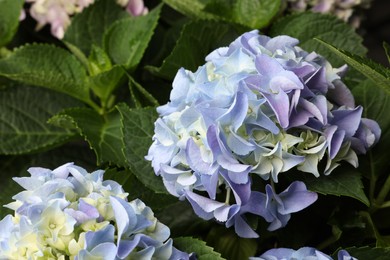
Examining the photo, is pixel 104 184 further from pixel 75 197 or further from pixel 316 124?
pixel 316 124

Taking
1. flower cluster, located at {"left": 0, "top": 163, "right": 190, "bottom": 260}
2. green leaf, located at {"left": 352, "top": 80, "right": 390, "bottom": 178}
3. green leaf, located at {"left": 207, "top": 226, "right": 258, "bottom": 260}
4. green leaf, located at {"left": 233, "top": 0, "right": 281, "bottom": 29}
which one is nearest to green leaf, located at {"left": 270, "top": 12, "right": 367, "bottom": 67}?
green leaf, located at {"left": 233, "top": 0, "right": 281, "bottom": 29}

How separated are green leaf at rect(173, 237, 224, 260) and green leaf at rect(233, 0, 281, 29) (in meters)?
0.32

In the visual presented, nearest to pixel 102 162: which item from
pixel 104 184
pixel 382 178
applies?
pixel 104 184

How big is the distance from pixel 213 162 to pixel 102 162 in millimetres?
176

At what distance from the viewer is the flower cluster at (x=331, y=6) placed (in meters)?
0.89

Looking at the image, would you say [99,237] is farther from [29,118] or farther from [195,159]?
[29,118]

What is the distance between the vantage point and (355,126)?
1.90 feet

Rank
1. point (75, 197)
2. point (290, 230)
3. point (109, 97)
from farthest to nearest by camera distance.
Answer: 1. point (109, 97)
2. point (290, 230)
3. point (75, 197)

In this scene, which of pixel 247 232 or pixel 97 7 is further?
pixel 97 7

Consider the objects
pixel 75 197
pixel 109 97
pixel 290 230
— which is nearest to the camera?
pixel 75 197

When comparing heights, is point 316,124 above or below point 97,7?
above

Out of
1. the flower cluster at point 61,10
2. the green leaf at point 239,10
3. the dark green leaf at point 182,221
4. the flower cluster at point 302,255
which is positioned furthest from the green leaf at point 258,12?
the flower cluster at point 302,255

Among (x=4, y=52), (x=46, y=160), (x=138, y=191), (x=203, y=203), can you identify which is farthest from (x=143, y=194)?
(x=4, y=52)

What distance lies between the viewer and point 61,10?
0.89m
